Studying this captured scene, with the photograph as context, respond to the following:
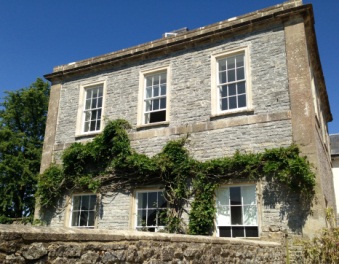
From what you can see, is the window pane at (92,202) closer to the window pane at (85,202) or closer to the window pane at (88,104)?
the window pane at (85,202)

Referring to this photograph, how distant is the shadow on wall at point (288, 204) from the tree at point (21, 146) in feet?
45.1

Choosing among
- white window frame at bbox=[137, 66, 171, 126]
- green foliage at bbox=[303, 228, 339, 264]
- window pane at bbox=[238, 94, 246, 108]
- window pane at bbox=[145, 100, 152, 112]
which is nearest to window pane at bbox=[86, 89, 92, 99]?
white window frame at bbox=[137, 66, 171, 126]

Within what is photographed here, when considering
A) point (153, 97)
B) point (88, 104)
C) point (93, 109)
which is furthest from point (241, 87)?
point (88, 104)

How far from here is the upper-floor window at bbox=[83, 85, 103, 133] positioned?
12.5m

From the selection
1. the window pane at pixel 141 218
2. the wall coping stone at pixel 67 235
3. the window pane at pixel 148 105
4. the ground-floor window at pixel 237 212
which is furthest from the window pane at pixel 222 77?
the wall coping stone at pixel 67 235

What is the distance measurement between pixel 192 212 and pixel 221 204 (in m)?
0.82

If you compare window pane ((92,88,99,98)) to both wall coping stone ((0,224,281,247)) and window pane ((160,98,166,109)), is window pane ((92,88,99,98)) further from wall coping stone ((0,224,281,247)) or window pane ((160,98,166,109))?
wall coping stone ((0,224,281,247))

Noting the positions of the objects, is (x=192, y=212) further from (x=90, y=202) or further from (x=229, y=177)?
(x=90, y=202)

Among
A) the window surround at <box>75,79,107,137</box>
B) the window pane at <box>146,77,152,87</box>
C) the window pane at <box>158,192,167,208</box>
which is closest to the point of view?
the window pane at <box>158,192,167,208</box>

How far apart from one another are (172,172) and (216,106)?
2372mm

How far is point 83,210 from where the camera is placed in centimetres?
1152

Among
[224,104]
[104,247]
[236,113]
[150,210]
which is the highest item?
[224,104]

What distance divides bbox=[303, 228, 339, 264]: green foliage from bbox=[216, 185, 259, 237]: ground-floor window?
4.29 ft

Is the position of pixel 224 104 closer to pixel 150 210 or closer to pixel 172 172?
pixel 172 172
